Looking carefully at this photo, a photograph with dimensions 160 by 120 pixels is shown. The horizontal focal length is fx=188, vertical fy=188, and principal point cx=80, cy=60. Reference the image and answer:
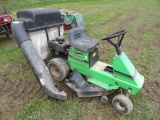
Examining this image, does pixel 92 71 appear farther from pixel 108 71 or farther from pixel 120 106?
pixel 120 106

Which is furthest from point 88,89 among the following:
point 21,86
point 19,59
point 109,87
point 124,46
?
point 124,46

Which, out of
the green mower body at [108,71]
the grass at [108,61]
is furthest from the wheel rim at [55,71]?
the grass at [108,61]

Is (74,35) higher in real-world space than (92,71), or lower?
higher

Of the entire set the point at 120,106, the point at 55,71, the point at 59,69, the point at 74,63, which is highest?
the point at 74,63

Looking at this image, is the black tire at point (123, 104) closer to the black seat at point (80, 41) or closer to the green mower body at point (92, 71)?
the green mower body at point (92, 71)

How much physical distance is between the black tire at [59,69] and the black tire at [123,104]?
1.23 meters

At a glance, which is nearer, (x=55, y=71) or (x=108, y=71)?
(x=108, y=71)

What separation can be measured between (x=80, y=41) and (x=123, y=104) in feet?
4.90

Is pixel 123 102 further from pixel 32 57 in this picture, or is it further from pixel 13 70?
pixel 13 70

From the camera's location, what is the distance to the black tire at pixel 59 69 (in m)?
4.05

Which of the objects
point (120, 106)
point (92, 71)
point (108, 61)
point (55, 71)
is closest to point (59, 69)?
point (55, 71)

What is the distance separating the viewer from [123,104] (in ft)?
10.9

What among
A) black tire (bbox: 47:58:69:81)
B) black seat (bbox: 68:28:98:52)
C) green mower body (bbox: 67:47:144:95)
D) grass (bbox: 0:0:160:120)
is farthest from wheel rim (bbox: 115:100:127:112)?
black tire (bbox: 47:58:69:81)

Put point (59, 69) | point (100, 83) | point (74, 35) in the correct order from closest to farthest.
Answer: point (100, 83) < point (74, 35) < point (59, 69)
